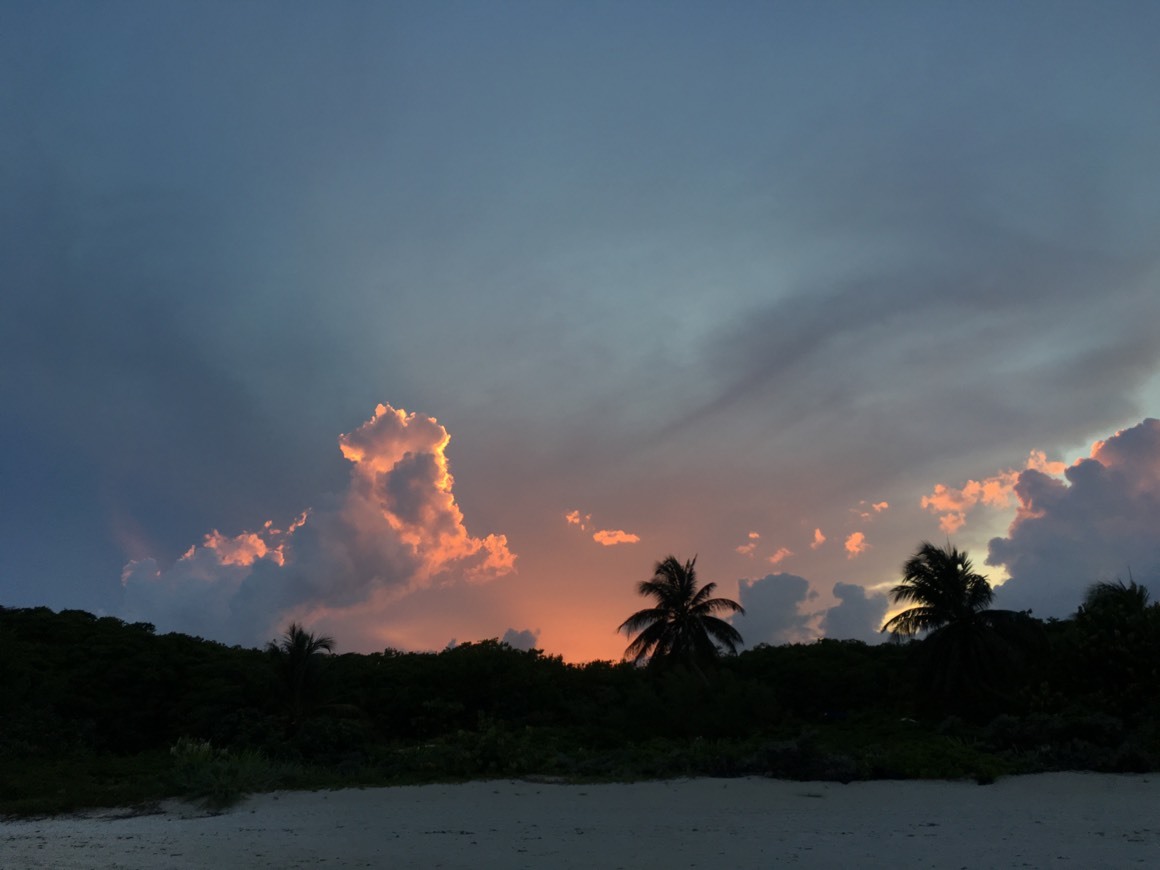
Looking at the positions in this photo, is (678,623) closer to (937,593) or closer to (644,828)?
(937,593)

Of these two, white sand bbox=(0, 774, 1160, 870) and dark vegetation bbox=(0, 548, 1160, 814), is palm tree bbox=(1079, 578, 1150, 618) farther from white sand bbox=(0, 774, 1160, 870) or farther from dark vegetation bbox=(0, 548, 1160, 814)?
white sand bbox=(0, 774, 1160, 870)

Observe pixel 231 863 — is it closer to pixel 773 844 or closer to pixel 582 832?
pixel 582 832

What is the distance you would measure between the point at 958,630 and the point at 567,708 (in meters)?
15.3

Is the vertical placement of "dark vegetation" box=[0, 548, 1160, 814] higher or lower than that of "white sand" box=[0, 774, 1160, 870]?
higher

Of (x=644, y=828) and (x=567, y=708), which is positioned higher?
(x=567, y=708)

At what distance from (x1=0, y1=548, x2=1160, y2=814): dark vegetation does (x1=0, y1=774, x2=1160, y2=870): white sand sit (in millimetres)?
1378

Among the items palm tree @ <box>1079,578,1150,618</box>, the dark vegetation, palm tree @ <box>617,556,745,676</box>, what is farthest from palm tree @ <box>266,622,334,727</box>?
palm tree @ <box>1079,578,1150,618</box>

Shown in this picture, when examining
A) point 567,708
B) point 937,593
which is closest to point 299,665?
point 567,708

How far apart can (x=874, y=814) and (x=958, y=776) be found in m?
4.14

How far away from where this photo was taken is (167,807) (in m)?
15.5

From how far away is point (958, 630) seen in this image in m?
32.0

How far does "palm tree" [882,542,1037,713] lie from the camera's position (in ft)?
101

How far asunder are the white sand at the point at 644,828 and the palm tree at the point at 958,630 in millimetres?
15174

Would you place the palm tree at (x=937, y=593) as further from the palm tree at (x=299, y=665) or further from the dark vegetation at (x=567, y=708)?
the palm tree at (x=299, y=665)
